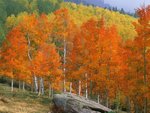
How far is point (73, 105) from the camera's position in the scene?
2461cm

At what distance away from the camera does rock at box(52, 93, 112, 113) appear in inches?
960

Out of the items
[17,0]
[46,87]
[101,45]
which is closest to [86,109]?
[101,45]

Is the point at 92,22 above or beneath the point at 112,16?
beneath

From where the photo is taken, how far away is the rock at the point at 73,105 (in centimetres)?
2438

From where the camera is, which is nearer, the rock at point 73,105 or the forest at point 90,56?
the rock at point 73,105

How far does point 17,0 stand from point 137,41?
118862 mm

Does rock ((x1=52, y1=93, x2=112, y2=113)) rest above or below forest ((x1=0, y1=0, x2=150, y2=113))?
below

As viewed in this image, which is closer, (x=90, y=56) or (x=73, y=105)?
(x=73, y=105)

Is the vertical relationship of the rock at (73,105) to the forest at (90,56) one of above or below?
below

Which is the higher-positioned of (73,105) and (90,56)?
(90,56)

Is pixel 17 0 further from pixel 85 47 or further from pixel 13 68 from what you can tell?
pixel 85 47

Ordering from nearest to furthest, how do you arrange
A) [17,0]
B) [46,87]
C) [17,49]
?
1. [17,49]
2. [46,87]
3. [17,0]

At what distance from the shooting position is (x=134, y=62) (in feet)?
120

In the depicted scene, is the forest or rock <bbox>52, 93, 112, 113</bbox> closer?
rock <bbox>52, 93, 112, 113</bbox>
